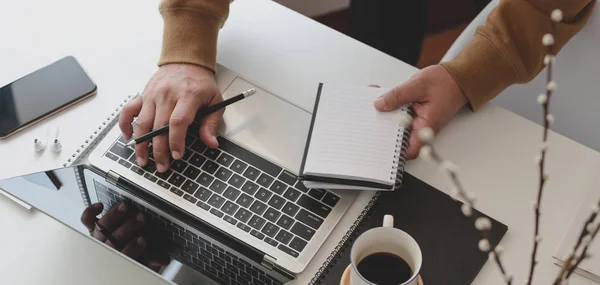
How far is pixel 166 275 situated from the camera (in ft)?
2.97

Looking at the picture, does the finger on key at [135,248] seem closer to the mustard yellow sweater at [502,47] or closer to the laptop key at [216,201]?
the laptop key at [216,201]

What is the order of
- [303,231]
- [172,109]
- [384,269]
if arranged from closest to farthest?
[384,269] < [303,231] < [172,109]

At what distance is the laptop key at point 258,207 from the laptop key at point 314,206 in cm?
5

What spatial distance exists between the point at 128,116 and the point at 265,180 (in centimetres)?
23

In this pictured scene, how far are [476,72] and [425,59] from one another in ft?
3.42

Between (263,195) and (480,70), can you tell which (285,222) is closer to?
→ (263,195)

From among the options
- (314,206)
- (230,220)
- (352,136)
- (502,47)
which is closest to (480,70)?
(502,47)

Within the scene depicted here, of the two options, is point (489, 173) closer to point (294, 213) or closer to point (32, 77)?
point (294, 213)

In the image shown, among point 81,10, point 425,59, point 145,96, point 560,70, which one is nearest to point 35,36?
point 81,10

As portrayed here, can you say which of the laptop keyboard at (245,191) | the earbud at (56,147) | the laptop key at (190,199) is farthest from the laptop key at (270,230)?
the earbud at (56,147)

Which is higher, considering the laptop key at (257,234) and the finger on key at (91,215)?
the laptop key at (257,234)

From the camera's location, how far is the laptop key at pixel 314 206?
3.13 ft

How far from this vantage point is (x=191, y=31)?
1.10 meters

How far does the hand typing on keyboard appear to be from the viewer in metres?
0.92
